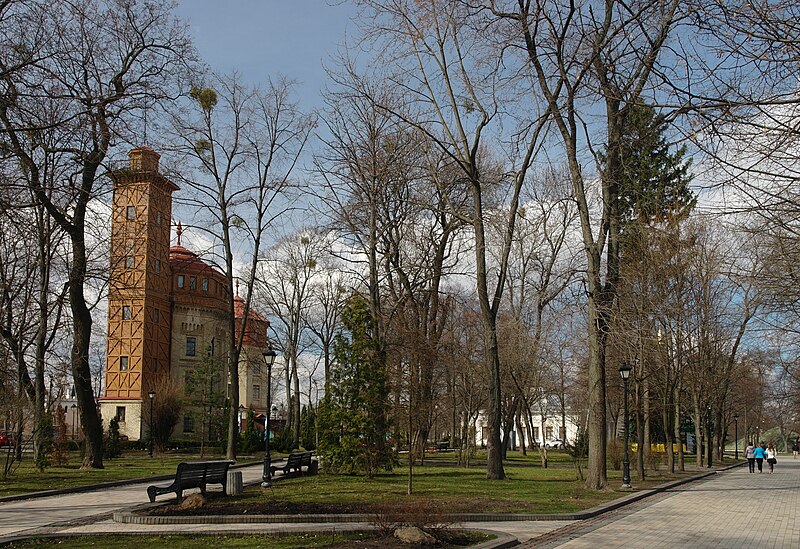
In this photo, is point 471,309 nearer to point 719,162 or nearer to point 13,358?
point 13,358

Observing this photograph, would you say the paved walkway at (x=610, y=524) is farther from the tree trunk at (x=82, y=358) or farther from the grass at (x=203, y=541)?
the tree trunk at (x=82, y=358)

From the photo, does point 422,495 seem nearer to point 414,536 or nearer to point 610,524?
point 610,524

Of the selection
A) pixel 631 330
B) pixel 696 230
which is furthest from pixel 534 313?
pixel 631 330

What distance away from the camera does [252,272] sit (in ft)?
109

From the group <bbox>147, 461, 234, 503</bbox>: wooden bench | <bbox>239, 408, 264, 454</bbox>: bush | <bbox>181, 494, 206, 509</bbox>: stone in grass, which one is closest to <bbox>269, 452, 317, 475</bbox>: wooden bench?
<bbox>147, 461, 234, 503</bbox>: wooden bench

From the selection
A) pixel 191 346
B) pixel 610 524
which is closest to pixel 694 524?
pixel 610 524

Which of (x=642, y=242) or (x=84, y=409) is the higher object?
(x=642, y=242)

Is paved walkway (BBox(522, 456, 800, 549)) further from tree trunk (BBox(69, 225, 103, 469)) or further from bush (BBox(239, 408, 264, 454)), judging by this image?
bush (BBox(239, 408, 264, 454))

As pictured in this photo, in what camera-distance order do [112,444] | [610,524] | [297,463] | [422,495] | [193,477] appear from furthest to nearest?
[112,444]
[297,463]
[422,495]
[193,477]
[610,524]

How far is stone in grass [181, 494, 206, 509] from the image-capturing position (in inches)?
581

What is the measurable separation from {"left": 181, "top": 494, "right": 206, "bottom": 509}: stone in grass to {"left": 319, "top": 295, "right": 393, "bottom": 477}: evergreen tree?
9.25 meters

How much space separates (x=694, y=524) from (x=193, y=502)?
382 inches

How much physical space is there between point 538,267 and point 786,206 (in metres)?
34.3

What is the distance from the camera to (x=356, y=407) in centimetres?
2453
